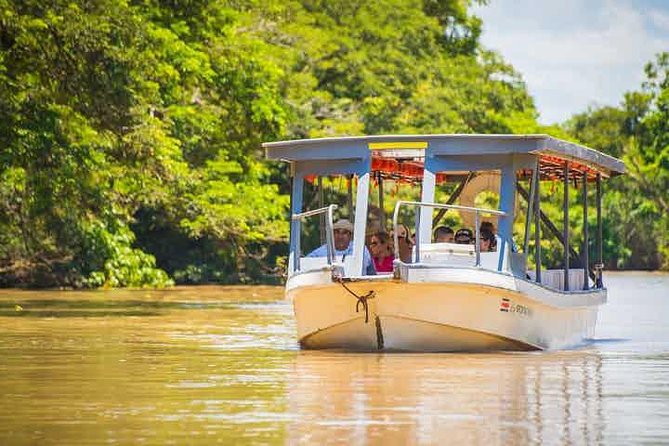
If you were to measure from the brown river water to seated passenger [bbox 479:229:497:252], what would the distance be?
1311 mm

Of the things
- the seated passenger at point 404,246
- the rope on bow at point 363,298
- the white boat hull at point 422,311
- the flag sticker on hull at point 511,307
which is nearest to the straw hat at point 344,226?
the seated passenger at point 404,246

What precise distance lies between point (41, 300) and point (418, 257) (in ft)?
60.7

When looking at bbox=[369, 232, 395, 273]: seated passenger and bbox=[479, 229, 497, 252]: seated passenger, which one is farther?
bbox=[369, 232, 395, 273]: seated passenger

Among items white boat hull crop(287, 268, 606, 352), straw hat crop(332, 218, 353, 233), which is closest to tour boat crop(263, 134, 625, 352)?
white boat hull crop(287, 268, 606, 352)

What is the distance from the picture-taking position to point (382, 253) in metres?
20.5

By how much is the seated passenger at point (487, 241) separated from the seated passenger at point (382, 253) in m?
1.02

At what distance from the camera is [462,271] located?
18.9 m

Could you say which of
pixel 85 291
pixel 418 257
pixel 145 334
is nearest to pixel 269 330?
pixel 145 334

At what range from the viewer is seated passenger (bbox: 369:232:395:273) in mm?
20406

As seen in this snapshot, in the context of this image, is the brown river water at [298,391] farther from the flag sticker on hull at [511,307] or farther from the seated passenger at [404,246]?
the seated passenger at [404,246]

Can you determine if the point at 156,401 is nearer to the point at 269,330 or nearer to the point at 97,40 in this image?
the point at 269,330

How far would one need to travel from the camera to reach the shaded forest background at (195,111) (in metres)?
29.8

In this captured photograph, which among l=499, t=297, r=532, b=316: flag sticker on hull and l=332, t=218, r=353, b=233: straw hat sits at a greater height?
l=332, t=218, r=353, b=233: straw hat

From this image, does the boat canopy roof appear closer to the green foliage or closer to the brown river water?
the brown river water
